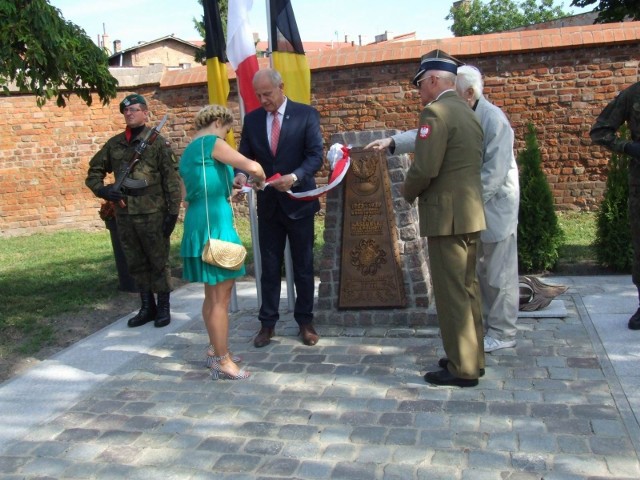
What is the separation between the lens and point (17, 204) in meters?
12.2

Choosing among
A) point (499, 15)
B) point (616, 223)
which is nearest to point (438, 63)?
point (616, 223)

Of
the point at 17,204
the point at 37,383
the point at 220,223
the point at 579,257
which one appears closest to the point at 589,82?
the point at 579,257

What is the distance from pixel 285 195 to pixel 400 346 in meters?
1.38

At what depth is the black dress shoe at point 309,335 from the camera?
5.06 meters

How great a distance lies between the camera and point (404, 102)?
10141mm

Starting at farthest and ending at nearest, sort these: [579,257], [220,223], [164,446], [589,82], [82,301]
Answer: [589,82]
[579,257]
[82,301]
[220,223]
[164,446]

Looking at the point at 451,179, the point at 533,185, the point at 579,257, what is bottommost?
the point at 579,257

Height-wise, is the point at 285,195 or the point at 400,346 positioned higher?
the point at 285,195

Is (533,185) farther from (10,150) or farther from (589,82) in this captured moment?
(10,150)

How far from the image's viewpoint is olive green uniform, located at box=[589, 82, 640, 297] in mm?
4859

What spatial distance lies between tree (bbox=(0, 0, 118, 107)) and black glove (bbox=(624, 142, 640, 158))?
14.6 ft

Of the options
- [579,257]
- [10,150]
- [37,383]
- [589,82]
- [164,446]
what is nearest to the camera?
[164,446]

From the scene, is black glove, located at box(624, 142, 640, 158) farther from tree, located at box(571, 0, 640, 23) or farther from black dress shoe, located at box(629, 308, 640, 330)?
tree, located at box(571, 0, 640, 23)

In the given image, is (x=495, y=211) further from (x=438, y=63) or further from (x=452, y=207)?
(x=438, y=63)
